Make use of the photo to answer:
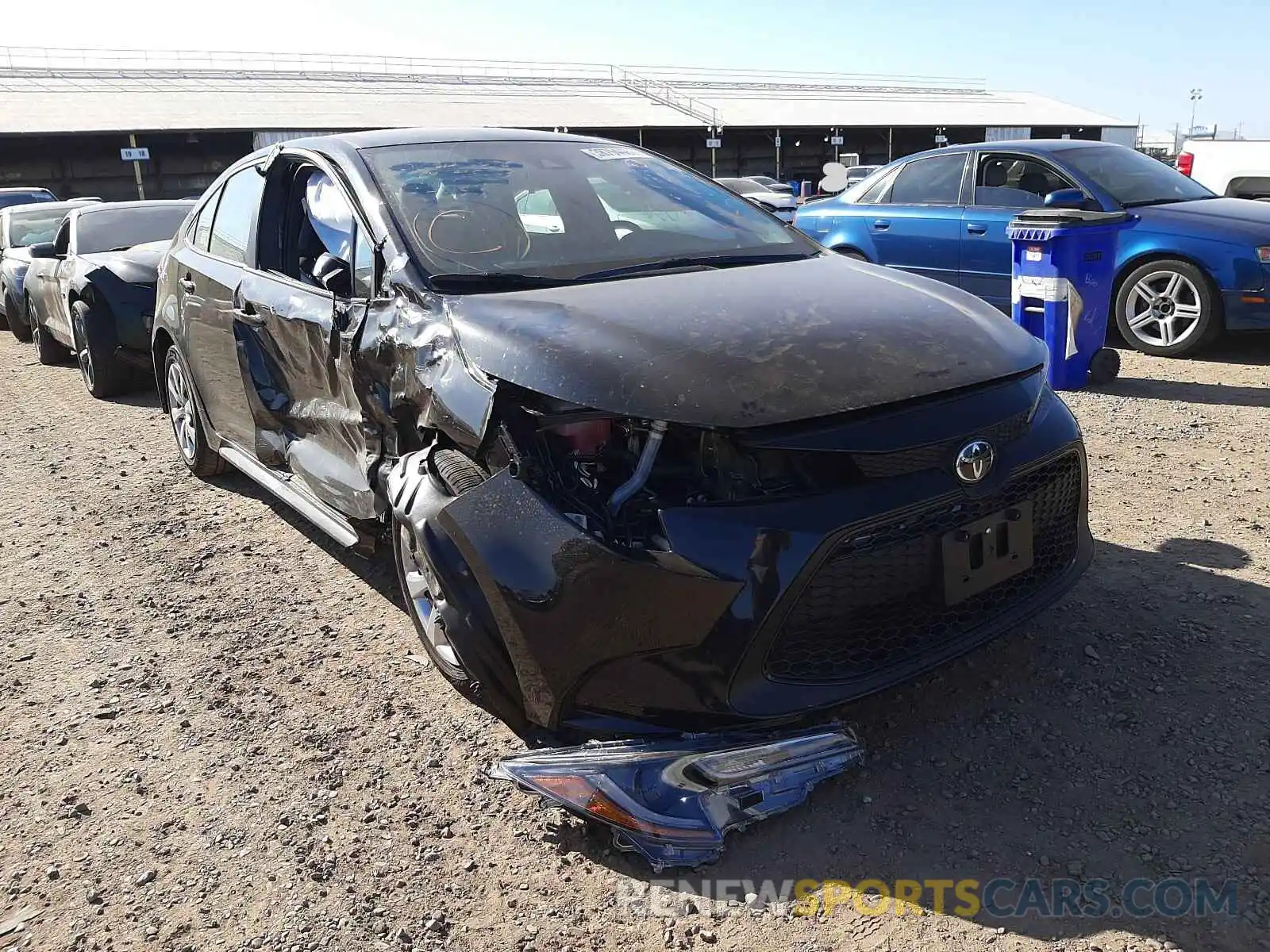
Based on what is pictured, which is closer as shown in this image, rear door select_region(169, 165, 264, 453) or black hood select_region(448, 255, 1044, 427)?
black hood select_region(448, 255, 1044, 427)

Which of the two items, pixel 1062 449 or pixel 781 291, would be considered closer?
pixel 1062 449

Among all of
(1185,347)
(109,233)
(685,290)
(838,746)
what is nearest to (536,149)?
(685,290)

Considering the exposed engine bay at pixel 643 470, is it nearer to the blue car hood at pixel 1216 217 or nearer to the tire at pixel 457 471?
the tire at pixel 457 471

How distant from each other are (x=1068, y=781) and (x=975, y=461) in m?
0.83

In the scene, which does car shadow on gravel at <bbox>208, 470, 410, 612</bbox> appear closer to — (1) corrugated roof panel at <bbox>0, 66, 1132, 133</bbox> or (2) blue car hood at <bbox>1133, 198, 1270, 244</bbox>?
(2) blue car hood at <bbox>1133, 198, 1270, 244</bbox>

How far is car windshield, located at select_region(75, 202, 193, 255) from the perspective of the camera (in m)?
8.23

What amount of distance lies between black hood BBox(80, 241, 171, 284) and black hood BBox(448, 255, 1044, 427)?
18.3 feet

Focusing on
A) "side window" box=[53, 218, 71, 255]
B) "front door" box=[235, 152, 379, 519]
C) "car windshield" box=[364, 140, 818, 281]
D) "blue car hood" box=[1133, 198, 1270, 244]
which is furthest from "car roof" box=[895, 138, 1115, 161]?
"side window" box=[53, 218, 71, 255]

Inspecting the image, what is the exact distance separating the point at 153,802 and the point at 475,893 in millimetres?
972

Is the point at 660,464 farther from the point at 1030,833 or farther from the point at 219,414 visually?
the point at 219,414

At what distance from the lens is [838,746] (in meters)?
2.48

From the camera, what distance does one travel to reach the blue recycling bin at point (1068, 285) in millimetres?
5941

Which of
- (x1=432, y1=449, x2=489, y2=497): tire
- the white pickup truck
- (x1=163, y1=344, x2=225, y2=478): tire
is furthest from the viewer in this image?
the white pickup truck

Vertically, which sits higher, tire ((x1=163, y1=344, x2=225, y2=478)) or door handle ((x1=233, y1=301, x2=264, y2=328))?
door handle ((x1=233, y1=301, x2=264, y2=328))
